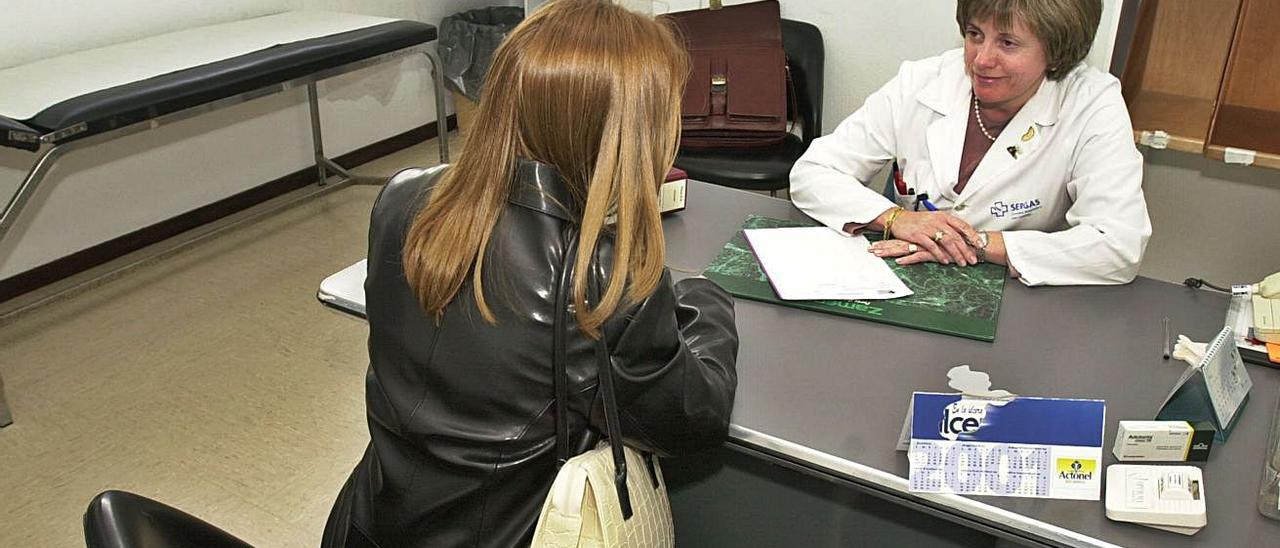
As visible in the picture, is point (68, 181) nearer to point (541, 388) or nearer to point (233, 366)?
point (233, 366)

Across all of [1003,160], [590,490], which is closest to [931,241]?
[1003,160]

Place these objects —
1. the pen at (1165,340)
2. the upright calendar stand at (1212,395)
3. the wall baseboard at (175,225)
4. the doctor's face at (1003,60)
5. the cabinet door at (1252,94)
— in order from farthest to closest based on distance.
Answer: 1. the wall baseboard at (175,225)
2. the cabinet door at (1252,94)
3. the doctor's face at (1003,60)
4. the pen at (1165,340)
5. the upright calendar stand at (1212,395)

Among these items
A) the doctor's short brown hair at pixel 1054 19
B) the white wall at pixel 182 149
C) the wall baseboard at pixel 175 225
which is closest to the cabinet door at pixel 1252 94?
the doctor's short brown hair at pixel 1054 19

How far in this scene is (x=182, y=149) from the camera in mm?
3420

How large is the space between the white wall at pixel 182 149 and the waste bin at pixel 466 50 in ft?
0.44

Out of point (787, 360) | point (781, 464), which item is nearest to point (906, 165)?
point (787, 360)

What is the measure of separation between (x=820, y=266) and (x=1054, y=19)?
1.90ft

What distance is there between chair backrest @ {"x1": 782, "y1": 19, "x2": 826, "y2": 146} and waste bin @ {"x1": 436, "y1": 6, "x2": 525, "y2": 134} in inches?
57.8

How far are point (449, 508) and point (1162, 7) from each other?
7.18 ft

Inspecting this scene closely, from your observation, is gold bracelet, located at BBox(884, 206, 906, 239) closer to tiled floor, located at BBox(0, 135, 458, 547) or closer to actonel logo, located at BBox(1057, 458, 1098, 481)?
actonel logo, located at BBox(1057, 458, 1098, 481)

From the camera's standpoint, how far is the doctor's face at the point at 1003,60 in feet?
5.92

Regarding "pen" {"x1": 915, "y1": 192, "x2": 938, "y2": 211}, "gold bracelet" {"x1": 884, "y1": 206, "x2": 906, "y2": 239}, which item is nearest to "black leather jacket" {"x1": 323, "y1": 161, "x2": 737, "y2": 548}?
"gold bracelet" {"x1": 884, "y1": 206, "x2": 906, "y2": 239}

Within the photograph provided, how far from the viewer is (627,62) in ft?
3.62

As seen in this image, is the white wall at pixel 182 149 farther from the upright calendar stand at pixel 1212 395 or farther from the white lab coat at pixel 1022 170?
the upright calendar stand at pixel 1212 395
